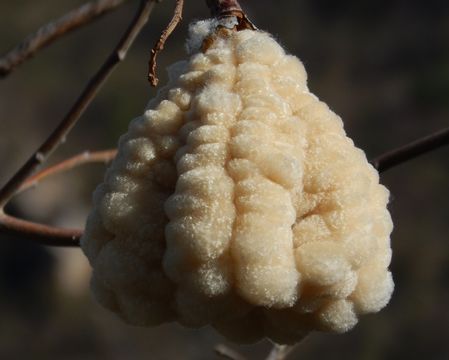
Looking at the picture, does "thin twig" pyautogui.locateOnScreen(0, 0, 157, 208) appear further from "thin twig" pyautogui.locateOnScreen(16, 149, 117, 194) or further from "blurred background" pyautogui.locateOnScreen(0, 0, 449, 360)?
"blurred background" pyautogui.locateOnScreen(0, 0, 449, 360)

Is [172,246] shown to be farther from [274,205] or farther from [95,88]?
[95,88]

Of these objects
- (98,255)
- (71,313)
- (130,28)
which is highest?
(130,28)

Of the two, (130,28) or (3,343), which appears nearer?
(130,28)

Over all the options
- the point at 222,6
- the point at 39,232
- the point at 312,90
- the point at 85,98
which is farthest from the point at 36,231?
the point at 312,90

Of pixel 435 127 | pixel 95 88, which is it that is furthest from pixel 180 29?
pixel 95 88

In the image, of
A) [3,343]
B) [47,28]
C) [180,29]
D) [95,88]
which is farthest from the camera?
[180,29]

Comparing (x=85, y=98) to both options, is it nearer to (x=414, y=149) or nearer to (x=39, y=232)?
(x=39, y=232)

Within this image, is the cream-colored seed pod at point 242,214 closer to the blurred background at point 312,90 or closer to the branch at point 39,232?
the branch at point 39,232
